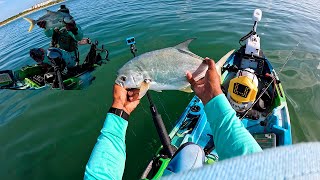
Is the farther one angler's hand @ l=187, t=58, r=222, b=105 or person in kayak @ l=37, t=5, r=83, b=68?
person in kayak @ l=37, t=5, r=83, b=68

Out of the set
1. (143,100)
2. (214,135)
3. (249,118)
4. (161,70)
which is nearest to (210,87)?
(214,135)

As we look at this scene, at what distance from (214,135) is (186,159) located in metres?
0.32

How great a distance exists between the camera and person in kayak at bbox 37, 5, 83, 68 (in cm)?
870

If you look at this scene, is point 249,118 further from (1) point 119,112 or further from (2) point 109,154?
(2) point 109,154

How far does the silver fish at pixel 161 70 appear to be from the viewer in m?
3.16

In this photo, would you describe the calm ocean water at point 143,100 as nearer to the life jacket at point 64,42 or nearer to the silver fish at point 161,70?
the life jacket at point 64,42

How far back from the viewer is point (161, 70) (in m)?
3.28

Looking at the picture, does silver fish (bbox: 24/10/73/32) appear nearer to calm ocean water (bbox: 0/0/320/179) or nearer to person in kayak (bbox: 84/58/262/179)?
calm ocean water (bbox: 0/0/320/179)

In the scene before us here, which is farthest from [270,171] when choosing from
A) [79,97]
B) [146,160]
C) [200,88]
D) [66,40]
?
[66,40]

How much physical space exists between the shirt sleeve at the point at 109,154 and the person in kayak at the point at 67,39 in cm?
662

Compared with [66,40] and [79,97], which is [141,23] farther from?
[79,97]

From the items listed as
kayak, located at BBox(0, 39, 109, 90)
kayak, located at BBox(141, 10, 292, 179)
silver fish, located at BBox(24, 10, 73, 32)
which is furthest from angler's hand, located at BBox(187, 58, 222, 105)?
silver fish, located at BBox(24, 10, 73, 32)

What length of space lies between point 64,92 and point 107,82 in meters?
1.65

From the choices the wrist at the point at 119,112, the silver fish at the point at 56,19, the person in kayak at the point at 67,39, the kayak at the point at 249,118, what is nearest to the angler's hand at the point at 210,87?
the wrist at the point at 119,112
